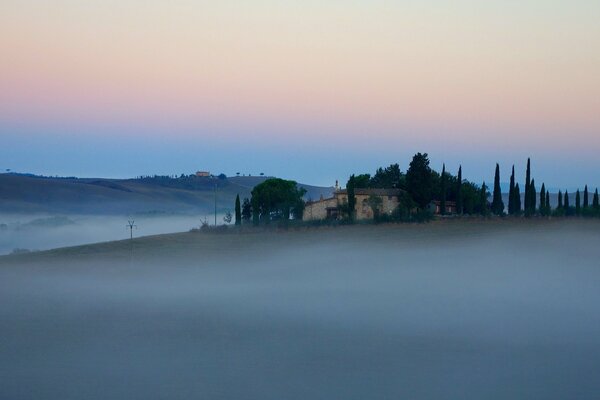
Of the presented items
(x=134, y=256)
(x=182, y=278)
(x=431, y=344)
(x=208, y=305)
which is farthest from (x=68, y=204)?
(x=431, y=344)

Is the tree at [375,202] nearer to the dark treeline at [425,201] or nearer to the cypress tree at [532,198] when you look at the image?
the dark treeline at [425,201]

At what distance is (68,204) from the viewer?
16875cm

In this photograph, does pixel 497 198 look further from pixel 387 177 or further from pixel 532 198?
pixel 387 177

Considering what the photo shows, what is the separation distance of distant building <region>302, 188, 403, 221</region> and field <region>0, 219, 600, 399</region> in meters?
17.7

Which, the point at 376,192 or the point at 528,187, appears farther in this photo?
the point at 376,192

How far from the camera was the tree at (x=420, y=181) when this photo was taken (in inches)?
2923

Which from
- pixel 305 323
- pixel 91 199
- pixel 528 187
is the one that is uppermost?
pixel 528 187

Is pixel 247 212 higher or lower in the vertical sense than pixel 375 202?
lower

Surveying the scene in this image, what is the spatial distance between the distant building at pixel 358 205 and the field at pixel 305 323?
17.7m

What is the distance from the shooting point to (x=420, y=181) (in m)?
75.1

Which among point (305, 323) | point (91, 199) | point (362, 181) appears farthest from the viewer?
point (91, 199)

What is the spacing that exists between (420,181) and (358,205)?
247 inches

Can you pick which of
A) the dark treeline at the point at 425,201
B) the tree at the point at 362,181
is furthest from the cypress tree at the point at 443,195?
the tree at the point at 362,181

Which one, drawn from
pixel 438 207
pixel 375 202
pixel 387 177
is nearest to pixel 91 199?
pixel 387 177
